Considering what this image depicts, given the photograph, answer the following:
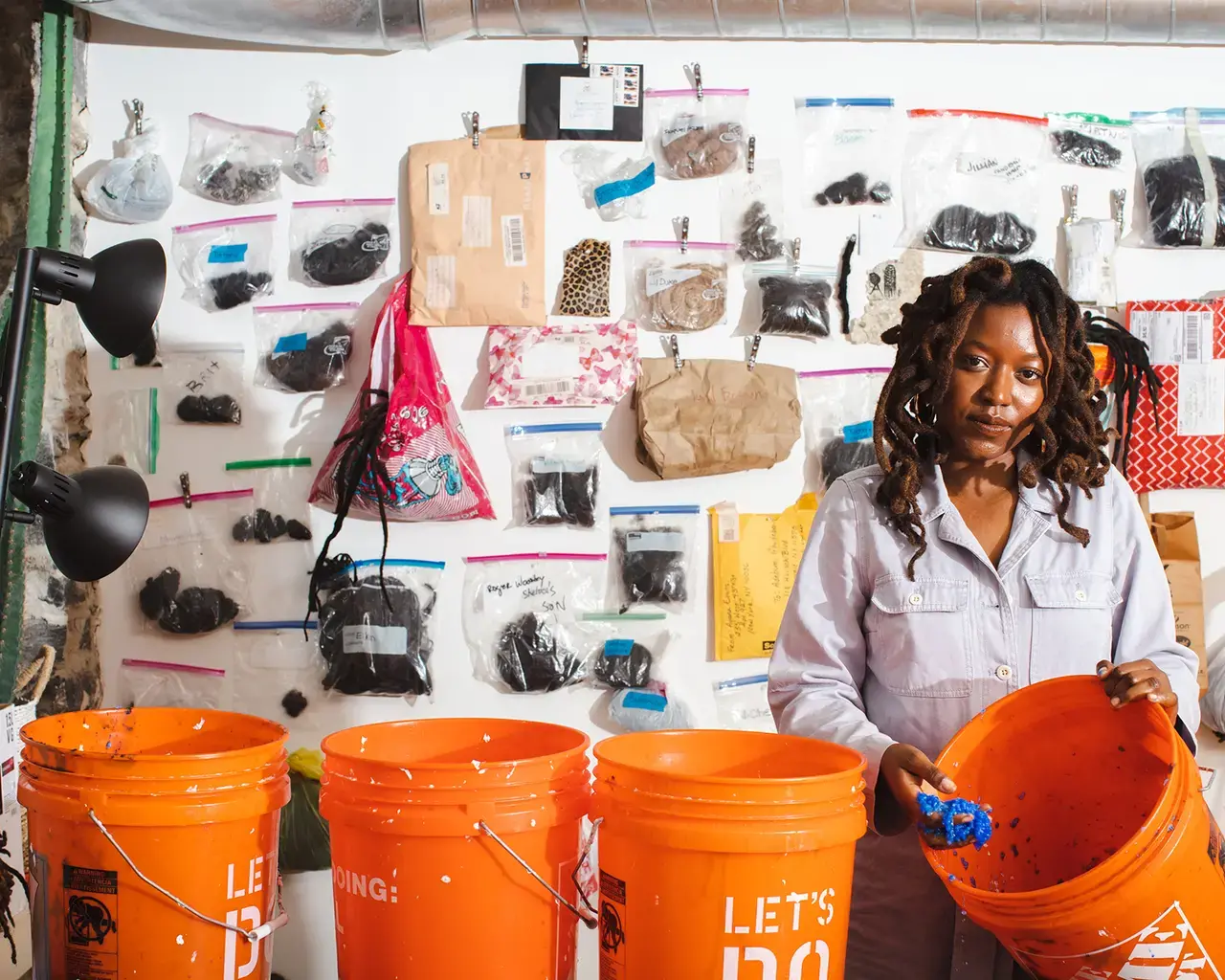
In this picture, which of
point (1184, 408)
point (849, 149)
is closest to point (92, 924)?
point (849, 149)

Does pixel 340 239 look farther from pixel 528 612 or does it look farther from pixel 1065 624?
pixel 1065 624

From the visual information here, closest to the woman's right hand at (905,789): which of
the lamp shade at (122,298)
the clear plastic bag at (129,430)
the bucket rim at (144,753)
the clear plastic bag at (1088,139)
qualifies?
the bucket rim at (144,753)

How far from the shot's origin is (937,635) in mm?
1544

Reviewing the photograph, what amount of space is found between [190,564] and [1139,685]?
6.83 feet

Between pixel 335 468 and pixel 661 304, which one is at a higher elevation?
pixel 661 304

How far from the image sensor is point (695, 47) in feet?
8.66

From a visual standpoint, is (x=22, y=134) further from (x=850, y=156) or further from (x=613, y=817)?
(x=613, y=817)

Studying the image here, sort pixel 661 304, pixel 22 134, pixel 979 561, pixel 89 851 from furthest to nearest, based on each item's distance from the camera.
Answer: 1. pixel 661 304
2. pixel 22 134
3. pixel 979 561
4. pixel 89 851

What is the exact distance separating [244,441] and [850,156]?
5.11ft

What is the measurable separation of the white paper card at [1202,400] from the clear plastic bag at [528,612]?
4.51ft

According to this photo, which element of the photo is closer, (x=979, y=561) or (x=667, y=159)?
(x=979, y=561)

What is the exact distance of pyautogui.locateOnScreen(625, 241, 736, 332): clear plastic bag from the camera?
2631 millimetres

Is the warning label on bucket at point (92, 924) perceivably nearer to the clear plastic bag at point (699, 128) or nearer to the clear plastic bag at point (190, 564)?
the clear plastic bag at point (190, 564)

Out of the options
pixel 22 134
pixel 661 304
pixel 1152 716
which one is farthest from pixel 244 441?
pixel 1152 716
